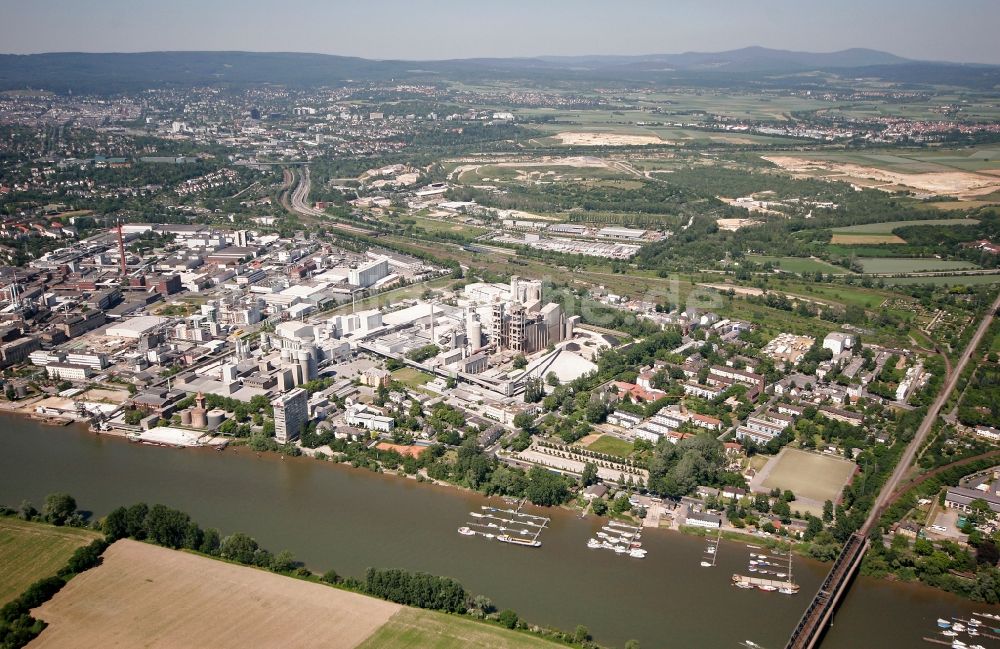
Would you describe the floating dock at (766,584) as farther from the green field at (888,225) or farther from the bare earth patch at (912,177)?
the bare earth patch at (912,177)

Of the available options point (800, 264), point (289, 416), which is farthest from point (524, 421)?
point (800, 264)

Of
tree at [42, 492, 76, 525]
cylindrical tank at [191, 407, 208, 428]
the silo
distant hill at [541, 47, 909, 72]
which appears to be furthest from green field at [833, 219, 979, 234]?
distant hill at [541, 47, 909, 72]

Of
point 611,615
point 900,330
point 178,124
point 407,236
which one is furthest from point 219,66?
point 611,615

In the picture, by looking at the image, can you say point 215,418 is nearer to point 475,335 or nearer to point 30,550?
point 30,550

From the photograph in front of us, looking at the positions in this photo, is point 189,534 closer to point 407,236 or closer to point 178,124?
point 407,236

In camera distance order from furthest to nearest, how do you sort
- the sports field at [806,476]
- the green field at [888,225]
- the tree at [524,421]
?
the green field at [888,225] < the tree at [524,421] < the sports field at [806,476]

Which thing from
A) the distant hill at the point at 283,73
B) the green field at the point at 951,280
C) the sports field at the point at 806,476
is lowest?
the sports field at the point at 806,476

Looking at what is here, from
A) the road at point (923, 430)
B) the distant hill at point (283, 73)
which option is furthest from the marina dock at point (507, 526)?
the distant hill at point (283, 73)
